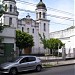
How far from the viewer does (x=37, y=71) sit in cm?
2256

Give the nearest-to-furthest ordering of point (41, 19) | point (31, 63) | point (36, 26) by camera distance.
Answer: point (31, 63) < point (36, 26) < point (41, 19)

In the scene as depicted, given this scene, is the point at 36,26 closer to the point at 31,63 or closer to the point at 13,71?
the point at 31,63

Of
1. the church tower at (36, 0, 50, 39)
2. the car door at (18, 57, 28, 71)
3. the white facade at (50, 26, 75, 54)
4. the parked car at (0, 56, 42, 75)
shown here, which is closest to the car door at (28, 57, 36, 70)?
the parked car at (0, 56, 42, 75)

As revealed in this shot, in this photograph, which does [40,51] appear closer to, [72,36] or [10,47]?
[72,36]

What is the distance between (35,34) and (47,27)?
4959 millimetres

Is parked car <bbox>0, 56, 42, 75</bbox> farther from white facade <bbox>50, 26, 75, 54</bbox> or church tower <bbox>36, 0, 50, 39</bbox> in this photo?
church tower <bbox>36, 0, 50, 39</bbox>

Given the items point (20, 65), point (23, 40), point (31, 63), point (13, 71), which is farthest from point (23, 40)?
point (13, 71)

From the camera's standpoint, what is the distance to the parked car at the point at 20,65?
1994cm

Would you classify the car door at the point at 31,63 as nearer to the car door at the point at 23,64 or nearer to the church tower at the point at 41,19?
the car door at the point at 23,64

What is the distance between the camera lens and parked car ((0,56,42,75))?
19938 millimetres

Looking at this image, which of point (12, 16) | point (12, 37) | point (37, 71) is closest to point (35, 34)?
point (12, 16)

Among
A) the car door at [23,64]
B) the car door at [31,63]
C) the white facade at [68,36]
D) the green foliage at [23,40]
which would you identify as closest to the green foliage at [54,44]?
the white facade at [68,36]

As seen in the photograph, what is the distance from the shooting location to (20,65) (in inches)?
818

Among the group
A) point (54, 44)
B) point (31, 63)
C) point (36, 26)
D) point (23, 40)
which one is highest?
point (36, 26)
